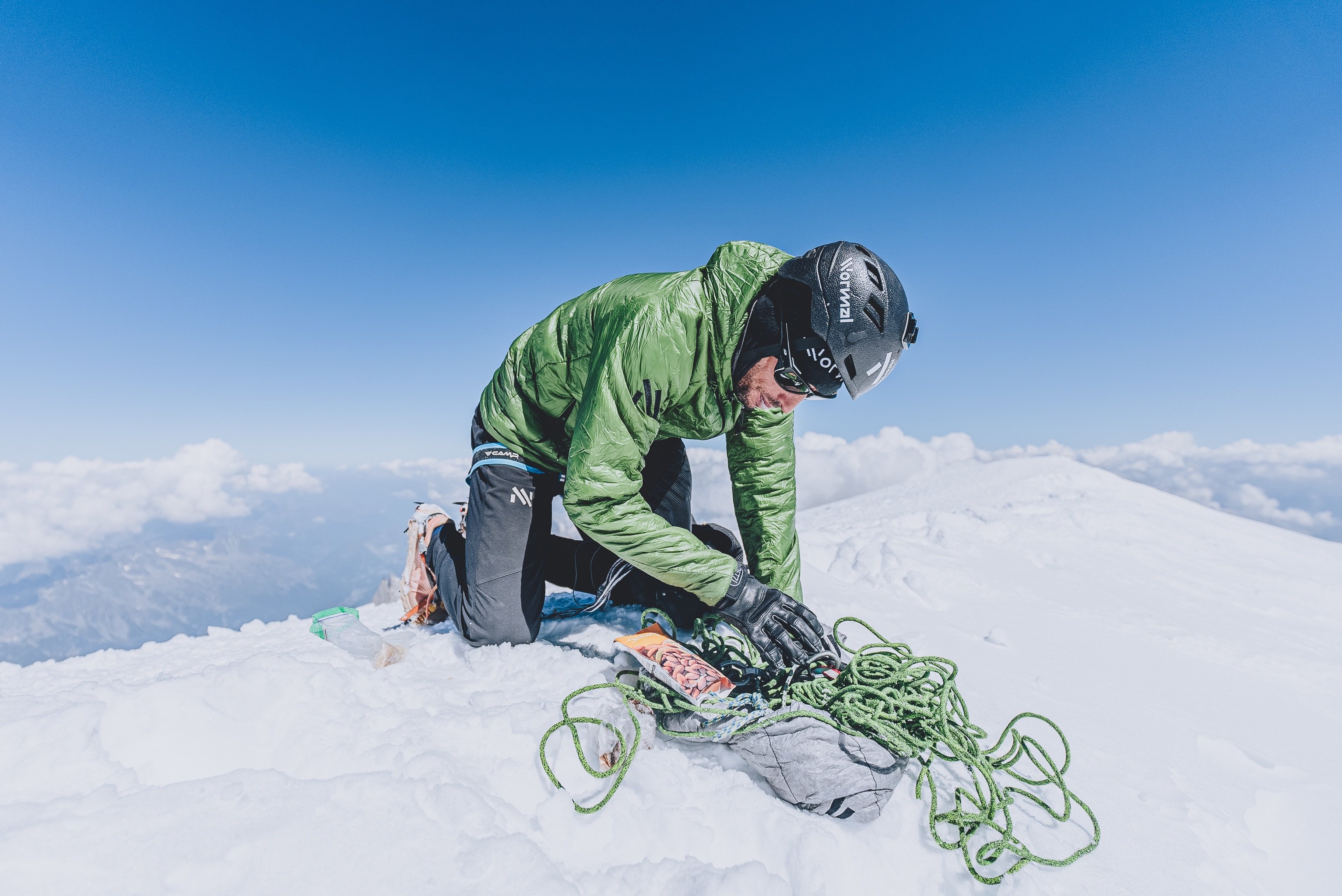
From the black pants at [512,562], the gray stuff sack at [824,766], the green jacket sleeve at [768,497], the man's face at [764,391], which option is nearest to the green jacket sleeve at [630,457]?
the man's face at [764,391]

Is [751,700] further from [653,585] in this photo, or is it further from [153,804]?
[153,804]

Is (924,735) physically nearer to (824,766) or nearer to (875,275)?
(824,766)

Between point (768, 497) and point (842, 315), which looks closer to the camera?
point (842, 315)

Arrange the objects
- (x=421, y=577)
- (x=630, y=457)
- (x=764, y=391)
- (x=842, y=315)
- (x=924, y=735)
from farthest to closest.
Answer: (x=421, y=577) < (x=764, y=391) < (x=630, y=457) < (x=842, y=315) < (x=924, y=735)

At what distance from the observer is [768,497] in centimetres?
309

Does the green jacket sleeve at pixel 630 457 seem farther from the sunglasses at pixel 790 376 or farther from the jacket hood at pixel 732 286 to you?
the sunglasses at pixel 790 376

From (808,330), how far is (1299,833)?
2.50m

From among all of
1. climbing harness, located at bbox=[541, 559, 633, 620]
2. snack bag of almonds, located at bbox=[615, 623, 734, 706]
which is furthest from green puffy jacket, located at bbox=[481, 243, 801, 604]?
climbing harness, located at bbox=[541, 559, 633, 620]

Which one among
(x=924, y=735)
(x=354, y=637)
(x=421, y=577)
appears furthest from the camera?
(x=421, y=577)

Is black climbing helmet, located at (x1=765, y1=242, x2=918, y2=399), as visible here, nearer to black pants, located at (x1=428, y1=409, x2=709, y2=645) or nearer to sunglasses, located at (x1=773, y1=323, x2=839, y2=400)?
sunglasses, located at (x1=773, y1=323, x2=839, y2=400)

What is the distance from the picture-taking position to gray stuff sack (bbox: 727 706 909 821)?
166cm

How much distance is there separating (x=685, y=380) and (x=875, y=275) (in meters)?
0.91

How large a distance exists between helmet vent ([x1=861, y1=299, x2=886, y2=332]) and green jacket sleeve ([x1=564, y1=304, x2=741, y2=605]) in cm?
76

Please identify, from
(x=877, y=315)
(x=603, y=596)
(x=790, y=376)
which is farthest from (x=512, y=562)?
(x=877, y=315)
